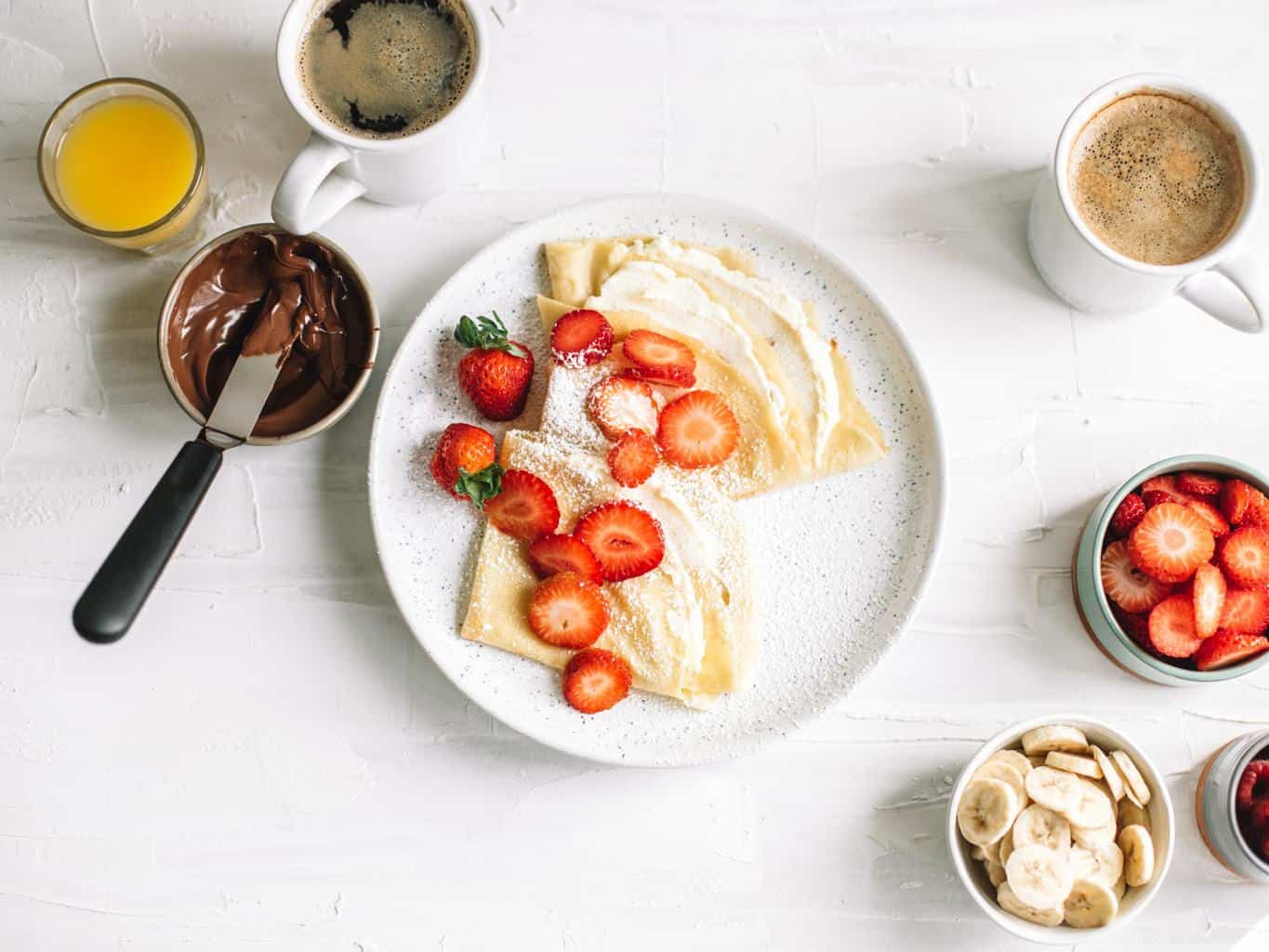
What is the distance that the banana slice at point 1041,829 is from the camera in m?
1.82

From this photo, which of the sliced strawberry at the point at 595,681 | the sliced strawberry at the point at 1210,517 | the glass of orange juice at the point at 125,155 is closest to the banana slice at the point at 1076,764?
the sliced strawberry at the point at 1210,517

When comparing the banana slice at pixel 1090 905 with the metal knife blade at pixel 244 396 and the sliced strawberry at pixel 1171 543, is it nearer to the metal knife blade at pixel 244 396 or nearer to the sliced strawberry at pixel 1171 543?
the sliced strawberry at pixel 1171 543

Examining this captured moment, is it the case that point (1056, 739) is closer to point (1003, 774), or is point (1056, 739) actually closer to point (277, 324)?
point (1003, 774)

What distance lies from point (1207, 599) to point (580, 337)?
1.06m

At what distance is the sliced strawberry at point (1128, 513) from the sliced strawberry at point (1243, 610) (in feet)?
0.58

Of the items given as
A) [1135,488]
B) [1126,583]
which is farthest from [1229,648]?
[1135,488]

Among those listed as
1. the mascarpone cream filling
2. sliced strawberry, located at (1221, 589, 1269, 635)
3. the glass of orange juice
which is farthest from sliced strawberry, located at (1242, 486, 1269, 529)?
the glass of orange juice

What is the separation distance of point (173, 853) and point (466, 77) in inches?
54.4

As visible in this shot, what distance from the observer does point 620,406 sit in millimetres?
1861

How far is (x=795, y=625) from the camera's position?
1.91 metres

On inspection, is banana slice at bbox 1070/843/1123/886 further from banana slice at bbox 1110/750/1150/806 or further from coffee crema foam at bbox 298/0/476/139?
coffee crema foam at bbox 298/0/476/139

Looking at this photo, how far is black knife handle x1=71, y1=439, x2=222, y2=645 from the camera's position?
68.5 inches

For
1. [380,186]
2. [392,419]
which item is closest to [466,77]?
[380,186]

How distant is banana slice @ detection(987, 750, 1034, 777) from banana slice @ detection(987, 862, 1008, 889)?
0.15 metres
